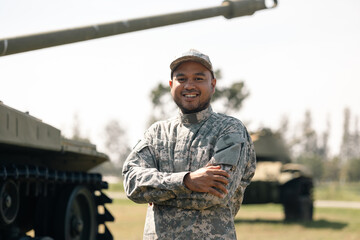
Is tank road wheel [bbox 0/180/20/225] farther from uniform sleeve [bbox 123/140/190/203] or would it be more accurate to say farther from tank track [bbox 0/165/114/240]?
uniform sleeve [bbox 123/140/190/203]

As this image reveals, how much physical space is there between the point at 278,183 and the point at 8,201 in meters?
12.5

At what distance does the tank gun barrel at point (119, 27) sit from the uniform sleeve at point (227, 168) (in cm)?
288

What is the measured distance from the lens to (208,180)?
3035 millimetres

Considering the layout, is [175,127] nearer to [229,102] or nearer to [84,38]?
[84,38]

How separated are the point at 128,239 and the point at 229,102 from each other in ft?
103

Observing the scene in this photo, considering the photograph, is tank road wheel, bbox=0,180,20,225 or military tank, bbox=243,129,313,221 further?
military tank, bbox=243,129,313,221

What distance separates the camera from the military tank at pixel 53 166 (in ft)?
18.7

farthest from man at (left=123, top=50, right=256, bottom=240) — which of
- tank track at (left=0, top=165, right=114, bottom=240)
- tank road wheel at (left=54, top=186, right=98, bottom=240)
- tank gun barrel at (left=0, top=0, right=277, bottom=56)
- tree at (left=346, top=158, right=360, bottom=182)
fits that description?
tree at (left=346, top=158, right=360, bottom=182)

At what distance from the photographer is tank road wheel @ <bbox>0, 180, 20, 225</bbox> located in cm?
636

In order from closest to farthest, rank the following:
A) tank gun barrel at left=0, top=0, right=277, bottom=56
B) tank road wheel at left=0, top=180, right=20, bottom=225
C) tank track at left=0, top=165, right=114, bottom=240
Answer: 1. tank gun barrel at left=0, top=0, right=277, bottom=56
2. tank road wheel at left=0, top=180, right=20, bottom=225
3. tank track at left=0, top=165, right=114, bottom=240

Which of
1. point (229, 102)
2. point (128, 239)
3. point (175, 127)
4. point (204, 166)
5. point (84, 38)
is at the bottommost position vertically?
point (128, 239)

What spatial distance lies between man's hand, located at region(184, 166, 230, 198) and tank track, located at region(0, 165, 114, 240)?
3.52 metres

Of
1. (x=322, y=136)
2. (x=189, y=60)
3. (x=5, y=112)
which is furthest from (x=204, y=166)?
(x=322, y=136)

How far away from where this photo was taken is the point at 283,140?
20.2m
